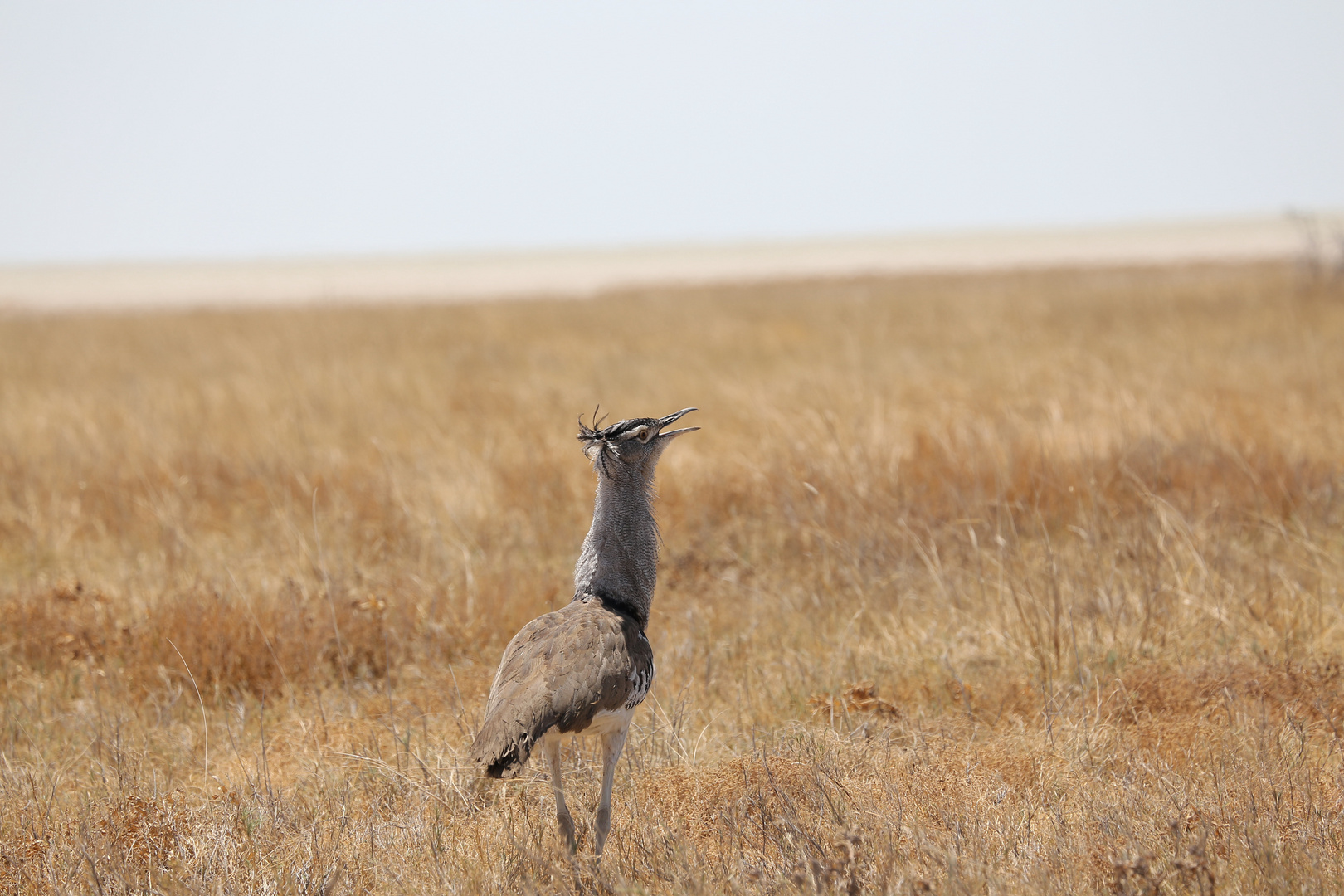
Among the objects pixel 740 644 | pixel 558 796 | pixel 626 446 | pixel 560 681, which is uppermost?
pixel 626 446

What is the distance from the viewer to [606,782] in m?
2.52

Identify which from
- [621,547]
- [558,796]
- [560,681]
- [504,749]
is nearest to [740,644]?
[621,547]

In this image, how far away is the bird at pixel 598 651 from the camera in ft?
7.84

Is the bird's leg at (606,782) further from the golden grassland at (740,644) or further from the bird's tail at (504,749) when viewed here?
the bird's tail at (504,749)

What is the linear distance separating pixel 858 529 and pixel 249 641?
8.86 ft

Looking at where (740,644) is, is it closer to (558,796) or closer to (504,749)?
(558,796)

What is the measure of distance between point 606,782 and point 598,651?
0.33 meters

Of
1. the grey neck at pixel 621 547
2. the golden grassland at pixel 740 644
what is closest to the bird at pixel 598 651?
the grey neck at pixel 621 547

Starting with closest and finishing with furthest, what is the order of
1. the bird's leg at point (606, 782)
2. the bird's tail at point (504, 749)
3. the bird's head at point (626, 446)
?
the bird's tail at point (504, 749)
the bird's leg at point (606, 782)
the bird's head at point (626, 446)

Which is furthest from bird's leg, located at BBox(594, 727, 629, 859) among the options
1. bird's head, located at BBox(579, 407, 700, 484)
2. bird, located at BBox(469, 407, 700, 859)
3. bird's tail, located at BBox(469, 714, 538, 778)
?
bird's head, located at BBox(579, 407, 700, 484)

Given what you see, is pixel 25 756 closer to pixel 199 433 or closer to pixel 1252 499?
pixel 199 433

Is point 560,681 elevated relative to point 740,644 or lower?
elevated

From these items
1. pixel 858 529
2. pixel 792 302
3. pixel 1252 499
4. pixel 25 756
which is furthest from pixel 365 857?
pixel 792 302

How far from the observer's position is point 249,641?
13.0ft
